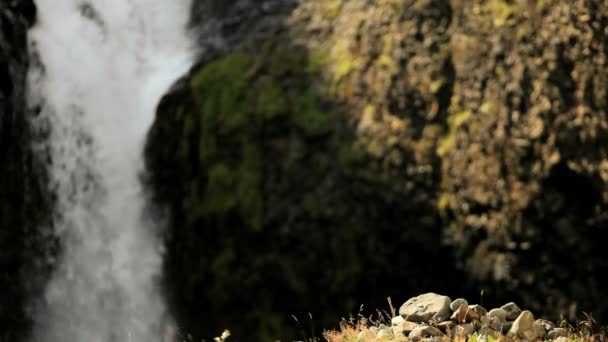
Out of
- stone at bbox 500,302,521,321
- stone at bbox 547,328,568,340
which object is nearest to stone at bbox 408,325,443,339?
stone at bbox 500,302,521,321

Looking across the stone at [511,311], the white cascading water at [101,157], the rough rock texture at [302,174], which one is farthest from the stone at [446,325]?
the white cascading water at [101,157]

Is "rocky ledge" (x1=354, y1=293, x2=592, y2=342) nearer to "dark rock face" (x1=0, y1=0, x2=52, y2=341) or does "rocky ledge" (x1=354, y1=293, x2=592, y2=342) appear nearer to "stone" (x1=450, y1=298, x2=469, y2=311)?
"stone" (x1=450, y1=298, x2=469, y2=311)

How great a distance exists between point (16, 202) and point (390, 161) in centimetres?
596

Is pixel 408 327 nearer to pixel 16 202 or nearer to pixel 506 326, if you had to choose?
pixel 506 326

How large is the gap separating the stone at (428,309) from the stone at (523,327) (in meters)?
0.47

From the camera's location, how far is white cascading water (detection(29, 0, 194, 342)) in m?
9.45

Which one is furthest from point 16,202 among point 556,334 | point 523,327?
point 556,334

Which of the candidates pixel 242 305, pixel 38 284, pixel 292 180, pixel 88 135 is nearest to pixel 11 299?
pixel 38 284

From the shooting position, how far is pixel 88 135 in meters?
10.5

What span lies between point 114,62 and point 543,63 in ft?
25.1

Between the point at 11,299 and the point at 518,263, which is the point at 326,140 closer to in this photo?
the point at 518,263

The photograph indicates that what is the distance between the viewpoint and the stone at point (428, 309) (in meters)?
4.81

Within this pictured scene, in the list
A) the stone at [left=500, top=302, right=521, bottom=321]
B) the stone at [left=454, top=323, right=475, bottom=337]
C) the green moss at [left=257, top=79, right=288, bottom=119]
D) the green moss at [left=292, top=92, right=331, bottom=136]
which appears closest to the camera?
the stone at [left=454, top=323, right=475, bottom=337]

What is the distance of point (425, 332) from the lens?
182 inches
